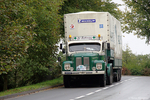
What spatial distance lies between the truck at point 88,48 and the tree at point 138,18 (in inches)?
901

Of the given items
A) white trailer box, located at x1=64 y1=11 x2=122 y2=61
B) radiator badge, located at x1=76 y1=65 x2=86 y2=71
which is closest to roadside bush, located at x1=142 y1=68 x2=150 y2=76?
white trailer box, located at x1=64 y1=11 x2=122 y2=61

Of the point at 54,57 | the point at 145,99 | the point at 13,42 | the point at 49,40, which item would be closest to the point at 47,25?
the point at 49,40

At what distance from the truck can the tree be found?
22.9m

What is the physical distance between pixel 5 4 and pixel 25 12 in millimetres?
2655

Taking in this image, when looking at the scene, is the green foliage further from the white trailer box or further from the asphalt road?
the asphalt road

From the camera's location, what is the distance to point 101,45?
20.9 metres

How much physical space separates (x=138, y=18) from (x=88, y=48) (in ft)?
93.5

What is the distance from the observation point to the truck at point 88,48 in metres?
20.0

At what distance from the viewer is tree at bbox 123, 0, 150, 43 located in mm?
44844

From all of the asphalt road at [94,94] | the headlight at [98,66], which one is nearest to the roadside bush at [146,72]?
the headlight at [98,66]

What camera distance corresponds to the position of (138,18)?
1882 inches

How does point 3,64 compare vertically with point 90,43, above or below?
below

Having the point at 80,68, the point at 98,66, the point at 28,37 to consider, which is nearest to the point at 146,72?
the point at 98,66

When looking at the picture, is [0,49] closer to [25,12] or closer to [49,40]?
[25,12]
